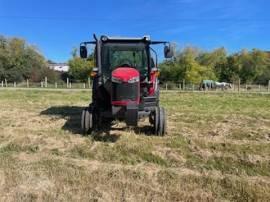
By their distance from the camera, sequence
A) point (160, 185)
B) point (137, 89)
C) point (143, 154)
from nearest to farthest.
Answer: point (160, 185) → point (143, 154) → point (137, 89)

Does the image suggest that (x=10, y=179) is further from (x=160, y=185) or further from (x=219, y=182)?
(x=219, y=182)

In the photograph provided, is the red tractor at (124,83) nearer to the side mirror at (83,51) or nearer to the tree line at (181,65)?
the side mirror at (83,51)

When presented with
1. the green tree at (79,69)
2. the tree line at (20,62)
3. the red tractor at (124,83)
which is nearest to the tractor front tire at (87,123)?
the red tractor at (124,83)

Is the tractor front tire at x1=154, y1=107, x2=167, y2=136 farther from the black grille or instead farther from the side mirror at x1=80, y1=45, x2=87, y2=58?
the side mirror at x1=80, y1=45, x2=87, y2=58

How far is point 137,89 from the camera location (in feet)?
23.5

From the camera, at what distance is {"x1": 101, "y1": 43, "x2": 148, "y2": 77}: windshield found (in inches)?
325

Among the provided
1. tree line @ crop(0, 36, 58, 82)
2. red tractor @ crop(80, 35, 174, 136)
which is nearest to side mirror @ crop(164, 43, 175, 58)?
red tractor @ crop(80, 35, 174, 136)

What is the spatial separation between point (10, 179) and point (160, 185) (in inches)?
80.1

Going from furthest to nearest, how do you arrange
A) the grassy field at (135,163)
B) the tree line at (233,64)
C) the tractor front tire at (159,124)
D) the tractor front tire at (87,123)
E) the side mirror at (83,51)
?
the tree line at (233,64)
the side mirror at (83,51)
the tractor front tire at (87,123)
the tractor front tire at (159,124)
the grassy field at (135,163)

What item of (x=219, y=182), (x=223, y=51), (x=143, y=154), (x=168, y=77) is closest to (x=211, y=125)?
(x=143, y=154)

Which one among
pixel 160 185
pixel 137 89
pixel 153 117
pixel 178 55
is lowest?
pixel 160 185

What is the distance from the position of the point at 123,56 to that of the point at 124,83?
1.47 m

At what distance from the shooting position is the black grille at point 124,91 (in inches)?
278

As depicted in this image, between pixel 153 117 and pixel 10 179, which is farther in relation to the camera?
pixel 153 117
